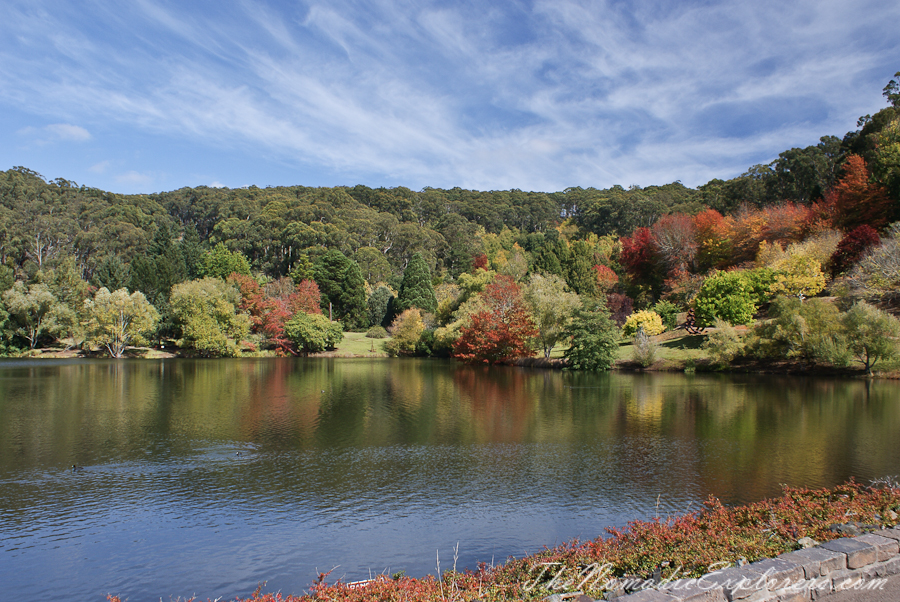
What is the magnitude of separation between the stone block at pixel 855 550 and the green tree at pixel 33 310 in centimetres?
6874

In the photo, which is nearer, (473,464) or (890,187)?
(473,464)

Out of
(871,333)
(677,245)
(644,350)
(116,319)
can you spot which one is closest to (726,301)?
(644,350)

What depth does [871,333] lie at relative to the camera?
33688 millimetres

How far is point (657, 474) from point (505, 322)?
3660 cm

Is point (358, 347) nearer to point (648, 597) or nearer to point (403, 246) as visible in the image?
point (403, 246)

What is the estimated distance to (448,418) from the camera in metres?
24.1

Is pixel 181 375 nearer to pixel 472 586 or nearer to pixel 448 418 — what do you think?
A: pixel 448 418

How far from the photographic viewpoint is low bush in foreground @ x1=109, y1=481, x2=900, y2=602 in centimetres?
672

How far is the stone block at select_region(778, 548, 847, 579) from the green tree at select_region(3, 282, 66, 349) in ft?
225

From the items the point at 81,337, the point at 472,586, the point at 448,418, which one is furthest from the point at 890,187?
the point at 81,337

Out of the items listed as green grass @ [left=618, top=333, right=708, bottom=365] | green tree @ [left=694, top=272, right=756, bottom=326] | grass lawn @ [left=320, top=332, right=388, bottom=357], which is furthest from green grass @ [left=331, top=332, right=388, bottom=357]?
green tree @ [left=694, top=272, right=756, bottom=326]

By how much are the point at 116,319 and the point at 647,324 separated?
53.1 meters

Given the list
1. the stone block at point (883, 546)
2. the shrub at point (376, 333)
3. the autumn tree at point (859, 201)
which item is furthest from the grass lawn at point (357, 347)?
the stone block at point (883, 546)

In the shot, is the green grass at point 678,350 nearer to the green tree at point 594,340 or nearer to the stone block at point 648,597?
the green tree at point 594,340
